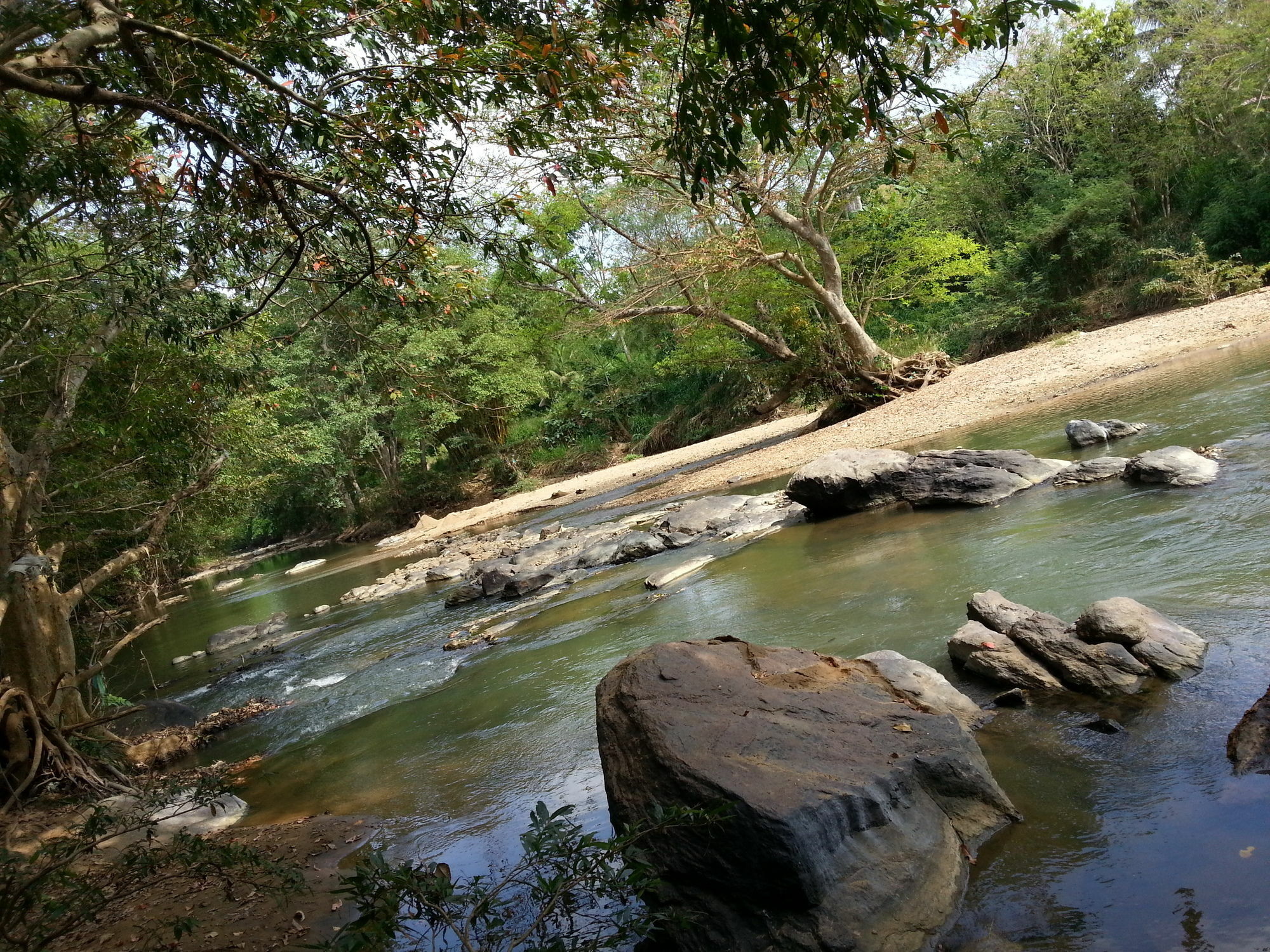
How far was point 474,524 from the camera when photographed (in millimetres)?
25078

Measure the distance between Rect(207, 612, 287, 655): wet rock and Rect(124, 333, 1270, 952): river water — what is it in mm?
1668

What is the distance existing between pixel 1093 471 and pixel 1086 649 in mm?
4918

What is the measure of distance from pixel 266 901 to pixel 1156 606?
5.38 metres

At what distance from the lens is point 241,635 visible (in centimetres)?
1519

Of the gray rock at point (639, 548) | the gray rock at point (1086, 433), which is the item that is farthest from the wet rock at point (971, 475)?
the gray rock at point (639, 548)

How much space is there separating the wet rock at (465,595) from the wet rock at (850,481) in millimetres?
5284

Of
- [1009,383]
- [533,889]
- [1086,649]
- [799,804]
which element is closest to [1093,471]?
[1086,649]

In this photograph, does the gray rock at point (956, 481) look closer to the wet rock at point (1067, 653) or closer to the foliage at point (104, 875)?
the wet rock at point (1067, 653)

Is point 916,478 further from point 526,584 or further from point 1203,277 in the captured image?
point 1203,277

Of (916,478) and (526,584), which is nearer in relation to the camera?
(916,478)

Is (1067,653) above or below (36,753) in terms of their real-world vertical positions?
below

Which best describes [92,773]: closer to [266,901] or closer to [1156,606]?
[266,901]

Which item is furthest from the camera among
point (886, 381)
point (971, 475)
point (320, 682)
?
point (886, 381)

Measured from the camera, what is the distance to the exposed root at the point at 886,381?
1906 centimetres
